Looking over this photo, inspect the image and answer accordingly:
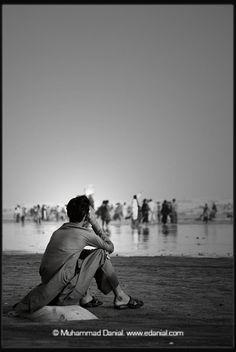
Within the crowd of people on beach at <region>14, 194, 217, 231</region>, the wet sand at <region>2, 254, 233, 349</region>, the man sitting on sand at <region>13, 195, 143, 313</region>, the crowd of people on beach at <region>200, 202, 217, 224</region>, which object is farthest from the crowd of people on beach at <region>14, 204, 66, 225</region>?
the man sitting on sand at <region>13, 195, 143, 313</region>

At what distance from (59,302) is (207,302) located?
1.84 m

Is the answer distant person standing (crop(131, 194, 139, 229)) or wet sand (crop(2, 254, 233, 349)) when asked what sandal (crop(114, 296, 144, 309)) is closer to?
wet sand (crop(2, 254, 233, 349))

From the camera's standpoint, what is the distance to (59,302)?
223 inches

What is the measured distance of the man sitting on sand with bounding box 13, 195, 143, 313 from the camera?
557 centimetres

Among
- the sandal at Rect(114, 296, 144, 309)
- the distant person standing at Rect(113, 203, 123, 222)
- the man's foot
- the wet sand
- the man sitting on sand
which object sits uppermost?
the man sitting on sand

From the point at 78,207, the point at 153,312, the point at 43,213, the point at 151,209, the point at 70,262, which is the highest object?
the point at 78,207

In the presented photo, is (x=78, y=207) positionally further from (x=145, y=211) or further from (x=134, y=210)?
(x=145, y=211)

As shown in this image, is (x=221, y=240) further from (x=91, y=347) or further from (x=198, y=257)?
(x=91, y=347)

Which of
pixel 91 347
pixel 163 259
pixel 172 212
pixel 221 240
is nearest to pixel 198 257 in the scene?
pixel 163 259

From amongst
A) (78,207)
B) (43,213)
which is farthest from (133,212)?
(78,207)

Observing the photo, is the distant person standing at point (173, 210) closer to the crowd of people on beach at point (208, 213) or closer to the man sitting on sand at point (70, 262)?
the crowd of people on beach at point (208, 213)

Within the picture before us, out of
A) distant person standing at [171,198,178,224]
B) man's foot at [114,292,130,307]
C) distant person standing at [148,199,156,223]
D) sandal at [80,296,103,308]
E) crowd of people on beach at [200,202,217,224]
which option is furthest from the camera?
crowd of people on beach at [200,202,217,224]

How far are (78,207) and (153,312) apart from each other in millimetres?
1372

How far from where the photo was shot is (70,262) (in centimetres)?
559
